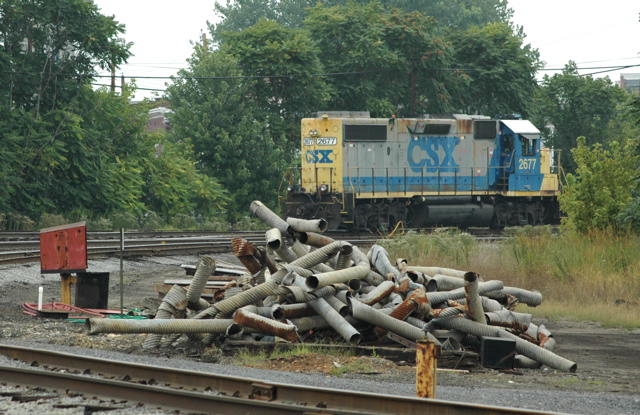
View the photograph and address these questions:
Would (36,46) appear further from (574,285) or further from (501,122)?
(574,285)

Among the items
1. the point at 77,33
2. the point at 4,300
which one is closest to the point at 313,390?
the point at 4,300

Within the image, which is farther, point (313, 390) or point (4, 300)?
point (4, 300)

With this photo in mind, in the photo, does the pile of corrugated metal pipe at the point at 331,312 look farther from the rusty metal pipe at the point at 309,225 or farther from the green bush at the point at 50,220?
the green bush at the point at 50,220

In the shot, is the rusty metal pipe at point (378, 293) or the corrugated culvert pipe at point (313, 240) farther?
the corrugated culvert pipe at point (313, 240)

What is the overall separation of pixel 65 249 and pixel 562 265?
28.4ft

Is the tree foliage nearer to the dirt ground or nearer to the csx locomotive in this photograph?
the csx locomotive

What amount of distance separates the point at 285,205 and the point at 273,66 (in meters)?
13.4

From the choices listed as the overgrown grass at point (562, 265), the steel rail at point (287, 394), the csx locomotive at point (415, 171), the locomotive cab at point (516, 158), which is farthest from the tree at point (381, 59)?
the steel rail at point (287, 394)

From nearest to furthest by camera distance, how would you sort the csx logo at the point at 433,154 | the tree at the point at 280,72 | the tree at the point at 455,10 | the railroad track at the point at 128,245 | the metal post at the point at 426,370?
the metal post at the point at 426,370
the railroad track at the point at 128,245
the csx logo at the point at 433,154
the tree at the point at 280,72
the tree at the point at 455,10

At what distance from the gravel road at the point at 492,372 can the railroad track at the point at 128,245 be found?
12.6ft

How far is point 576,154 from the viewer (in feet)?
→ 55.6

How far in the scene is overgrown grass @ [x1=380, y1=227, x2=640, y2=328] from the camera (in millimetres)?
11852

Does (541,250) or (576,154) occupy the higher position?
(576,154)

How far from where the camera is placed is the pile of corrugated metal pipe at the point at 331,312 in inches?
304
